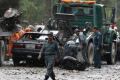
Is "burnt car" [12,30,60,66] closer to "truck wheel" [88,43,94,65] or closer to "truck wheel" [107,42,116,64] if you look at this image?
"truck wheel" [88,43,94,65]

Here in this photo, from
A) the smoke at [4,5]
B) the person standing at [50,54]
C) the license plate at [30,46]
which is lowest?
the license plate at [30,46]

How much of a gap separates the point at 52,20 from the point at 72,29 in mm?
1003

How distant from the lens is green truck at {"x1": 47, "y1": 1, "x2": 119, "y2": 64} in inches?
1111

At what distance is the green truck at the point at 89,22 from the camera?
2822 cm

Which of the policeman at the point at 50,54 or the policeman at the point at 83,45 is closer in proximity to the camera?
the policeman at the point at 50,54

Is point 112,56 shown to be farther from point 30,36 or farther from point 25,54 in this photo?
point 25,54

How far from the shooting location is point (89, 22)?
29.1 metres

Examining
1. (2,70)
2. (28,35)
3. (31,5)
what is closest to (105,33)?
(28,35)

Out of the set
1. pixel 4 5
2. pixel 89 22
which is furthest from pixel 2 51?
pixel 89 22

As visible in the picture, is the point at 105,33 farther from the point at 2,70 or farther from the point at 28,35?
the point at 2,70

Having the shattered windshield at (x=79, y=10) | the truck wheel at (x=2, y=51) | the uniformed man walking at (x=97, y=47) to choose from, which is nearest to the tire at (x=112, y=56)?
the shattered windshield at (x=79, y=10)

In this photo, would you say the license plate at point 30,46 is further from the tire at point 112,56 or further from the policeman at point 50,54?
the policeman at point 50,54

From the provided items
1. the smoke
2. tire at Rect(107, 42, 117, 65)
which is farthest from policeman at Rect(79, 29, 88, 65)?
the smoke

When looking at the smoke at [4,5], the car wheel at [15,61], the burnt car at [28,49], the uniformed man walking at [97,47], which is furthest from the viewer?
the smoke at [4,5]
